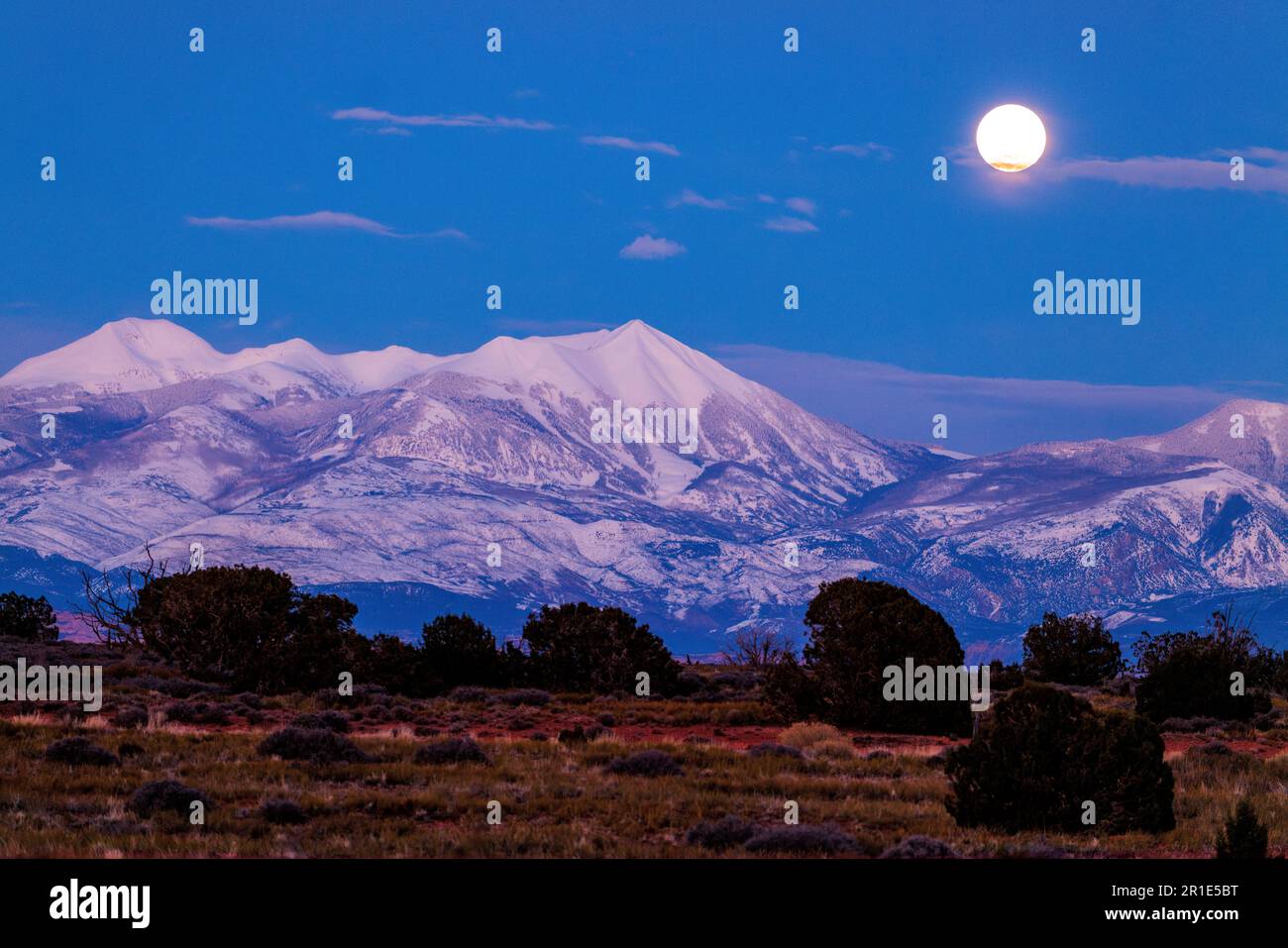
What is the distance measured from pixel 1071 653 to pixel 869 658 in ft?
61.6

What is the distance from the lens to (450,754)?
22.3 metres

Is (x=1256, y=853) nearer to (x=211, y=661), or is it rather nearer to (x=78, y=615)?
(x=211, y=661)

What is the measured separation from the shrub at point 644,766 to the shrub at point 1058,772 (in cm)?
439

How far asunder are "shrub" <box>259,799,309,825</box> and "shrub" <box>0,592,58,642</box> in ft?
129

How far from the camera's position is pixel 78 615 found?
46.9 meters

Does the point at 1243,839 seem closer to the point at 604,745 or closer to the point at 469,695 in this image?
the point at 604,745

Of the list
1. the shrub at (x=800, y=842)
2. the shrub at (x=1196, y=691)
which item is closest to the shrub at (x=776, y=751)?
the shrub at (x=800, y=842)

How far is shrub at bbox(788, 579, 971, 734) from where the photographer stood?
102ft

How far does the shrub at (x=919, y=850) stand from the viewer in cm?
1523

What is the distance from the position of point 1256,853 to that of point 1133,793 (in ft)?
12.6

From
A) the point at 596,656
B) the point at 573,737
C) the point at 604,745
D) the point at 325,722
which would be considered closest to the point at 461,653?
the point at 596,656
